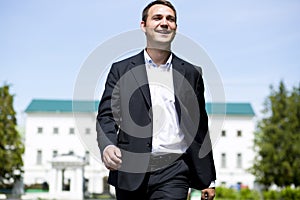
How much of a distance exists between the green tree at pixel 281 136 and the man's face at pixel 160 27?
153ft

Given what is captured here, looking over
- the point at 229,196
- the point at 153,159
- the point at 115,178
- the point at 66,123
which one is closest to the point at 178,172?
the point at 153,159

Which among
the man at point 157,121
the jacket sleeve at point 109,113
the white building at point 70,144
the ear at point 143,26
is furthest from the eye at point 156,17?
the white building at point 70,144

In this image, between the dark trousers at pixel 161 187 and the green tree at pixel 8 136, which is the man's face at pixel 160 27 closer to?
the dark trousers at pixel 161 187

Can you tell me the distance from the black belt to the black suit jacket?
0.17 ft

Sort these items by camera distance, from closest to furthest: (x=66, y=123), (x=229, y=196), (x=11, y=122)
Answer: (x=229, y=196) < (x=11, y=122) < (x=66, y=123)

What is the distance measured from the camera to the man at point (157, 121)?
11.8ft

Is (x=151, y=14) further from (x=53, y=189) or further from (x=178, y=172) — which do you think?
(x=53, y=189)

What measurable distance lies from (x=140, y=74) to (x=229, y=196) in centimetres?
4014

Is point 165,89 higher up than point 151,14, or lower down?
lower down

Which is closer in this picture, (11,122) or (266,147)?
(266,147)

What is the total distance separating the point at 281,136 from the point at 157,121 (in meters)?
47.4

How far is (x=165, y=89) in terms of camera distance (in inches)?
148

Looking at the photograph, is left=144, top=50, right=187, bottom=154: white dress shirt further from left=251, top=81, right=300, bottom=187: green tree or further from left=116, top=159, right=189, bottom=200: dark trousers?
→ left=251, top=81, right=300, bottom=187: green tree

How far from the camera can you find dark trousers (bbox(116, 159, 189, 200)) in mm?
3611
